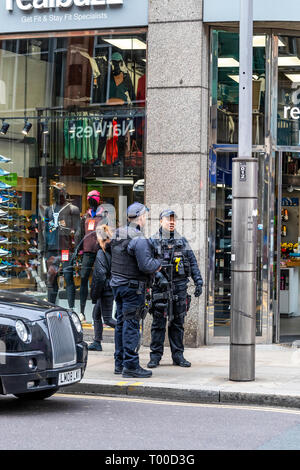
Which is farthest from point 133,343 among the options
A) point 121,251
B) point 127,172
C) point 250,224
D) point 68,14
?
point 68,14

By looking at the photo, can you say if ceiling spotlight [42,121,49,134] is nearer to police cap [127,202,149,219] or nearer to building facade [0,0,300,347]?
building facade [0,0,300,347]

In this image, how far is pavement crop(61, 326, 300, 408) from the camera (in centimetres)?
891

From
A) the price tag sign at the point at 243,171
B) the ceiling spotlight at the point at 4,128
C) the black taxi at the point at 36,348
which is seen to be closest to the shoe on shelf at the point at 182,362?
the black taxi at the point at 36,348

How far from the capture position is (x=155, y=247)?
1009 centimetres

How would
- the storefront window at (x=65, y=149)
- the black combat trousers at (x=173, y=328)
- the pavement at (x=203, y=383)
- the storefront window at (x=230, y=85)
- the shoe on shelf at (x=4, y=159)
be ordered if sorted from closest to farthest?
1. the pavement at (x=203, y=383)
2. the black combat trousers at (x=173, y=328)
3. the storefront window at (x=230, y=85)
4. the storefront window at (x=65, y=149)
5. the shoe on shelf at (x=4, y=159)

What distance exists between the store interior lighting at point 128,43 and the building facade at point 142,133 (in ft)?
0.06

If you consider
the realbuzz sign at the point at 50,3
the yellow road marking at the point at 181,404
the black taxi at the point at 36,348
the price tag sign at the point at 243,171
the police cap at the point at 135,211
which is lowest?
the yellow road marking at the point at 181,404

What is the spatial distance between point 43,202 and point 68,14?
10.1 feet

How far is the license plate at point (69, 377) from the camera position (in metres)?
8.10

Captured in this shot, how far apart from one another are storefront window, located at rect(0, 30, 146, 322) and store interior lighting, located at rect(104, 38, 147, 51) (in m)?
0.02

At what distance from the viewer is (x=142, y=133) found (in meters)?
13.1

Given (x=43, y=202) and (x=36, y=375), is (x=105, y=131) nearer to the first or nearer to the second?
(x=43, y=202)

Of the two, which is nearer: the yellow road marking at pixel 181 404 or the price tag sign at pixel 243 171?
the yellow road marking at pixel 181 404

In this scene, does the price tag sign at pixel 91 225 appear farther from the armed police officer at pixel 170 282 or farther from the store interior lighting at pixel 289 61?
the store interior lighting at pixel 289 61
